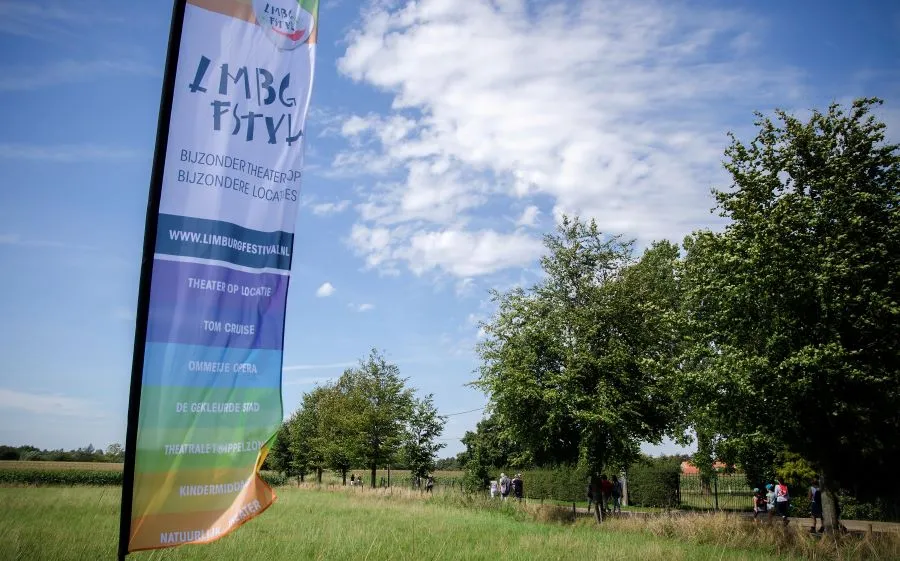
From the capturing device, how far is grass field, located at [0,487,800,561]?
10.2 m

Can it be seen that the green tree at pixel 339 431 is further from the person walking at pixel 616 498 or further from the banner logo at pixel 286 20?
the banner logo at pixel 286 20

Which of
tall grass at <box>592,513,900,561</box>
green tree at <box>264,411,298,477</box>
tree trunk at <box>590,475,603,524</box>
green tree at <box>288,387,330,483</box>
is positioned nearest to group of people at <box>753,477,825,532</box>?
tall grass at <box>592,513,900,561</box>

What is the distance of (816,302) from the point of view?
18156 mm

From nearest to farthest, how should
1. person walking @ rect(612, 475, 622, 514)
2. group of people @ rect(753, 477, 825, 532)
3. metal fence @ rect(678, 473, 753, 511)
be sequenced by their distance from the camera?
group of people @ rect(753, 477, 825, 532) → person walking @ rect(612, 475, 622, 514) → metal fence @ rect(678, 473, 753, 511)

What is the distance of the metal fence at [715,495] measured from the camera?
3666cm

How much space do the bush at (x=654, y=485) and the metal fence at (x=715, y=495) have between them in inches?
28.3

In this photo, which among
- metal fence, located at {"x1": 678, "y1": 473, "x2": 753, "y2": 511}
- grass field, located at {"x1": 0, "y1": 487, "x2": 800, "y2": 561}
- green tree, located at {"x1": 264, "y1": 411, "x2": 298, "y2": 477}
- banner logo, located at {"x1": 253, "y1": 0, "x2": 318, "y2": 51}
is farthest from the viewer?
green tree, located at {"x1": 264, "y1": 411, "x2": 298, "y2": 477}

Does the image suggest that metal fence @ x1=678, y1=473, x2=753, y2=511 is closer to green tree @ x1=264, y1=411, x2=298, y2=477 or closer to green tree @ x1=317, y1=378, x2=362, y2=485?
green tree @ x1=317, y1=378, x2=362, y2=485

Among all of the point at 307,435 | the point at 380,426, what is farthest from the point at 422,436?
the point at 307,435

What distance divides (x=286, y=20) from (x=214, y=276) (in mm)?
2452

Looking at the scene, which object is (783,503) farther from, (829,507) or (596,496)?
(596,496)

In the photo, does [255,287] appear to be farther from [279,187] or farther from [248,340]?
[279,187]

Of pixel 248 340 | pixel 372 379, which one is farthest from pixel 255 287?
pixel 372 379

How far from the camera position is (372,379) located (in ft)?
141
